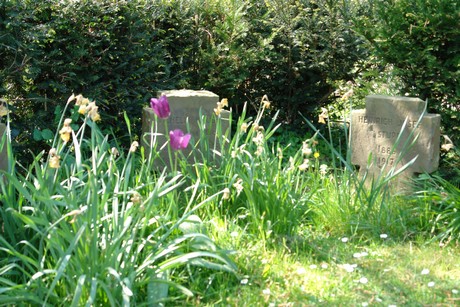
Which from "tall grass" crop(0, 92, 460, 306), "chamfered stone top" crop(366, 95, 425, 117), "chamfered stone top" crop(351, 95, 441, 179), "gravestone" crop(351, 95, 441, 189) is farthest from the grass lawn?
"chamfered stone top" crop(366, 95, 425, 117)

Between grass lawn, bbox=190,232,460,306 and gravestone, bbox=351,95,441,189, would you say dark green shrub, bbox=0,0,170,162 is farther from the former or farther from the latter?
grass lawn, bbox=190,232,460,306

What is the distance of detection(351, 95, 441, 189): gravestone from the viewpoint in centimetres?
513

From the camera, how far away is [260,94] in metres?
7.90

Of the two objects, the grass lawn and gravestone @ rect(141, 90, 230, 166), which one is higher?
gravestone @ rect(141, 90, 230, 166)

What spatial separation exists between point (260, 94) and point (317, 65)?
78 centimetres

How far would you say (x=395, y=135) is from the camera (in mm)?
5293

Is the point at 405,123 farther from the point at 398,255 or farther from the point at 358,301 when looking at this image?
the point at 358,301

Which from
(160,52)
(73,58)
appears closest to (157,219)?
(73,58)

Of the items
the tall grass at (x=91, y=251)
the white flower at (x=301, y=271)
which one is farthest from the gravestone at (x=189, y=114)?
the white flower at (x=301, y=271)

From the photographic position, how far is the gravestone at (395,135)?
5.13m

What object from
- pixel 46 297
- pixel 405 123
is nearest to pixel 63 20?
pixel 405 123

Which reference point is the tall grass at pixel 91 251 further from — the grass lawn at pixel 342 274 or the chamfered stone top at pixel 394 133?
the chamfered stone top at pixel 394 133

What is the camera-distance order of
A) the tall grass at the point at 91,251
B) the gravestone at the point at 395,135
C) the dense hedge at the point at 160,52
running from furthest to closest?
1. the dense hedge at the point at 160,52
2. the gravestone at the point at 395,135
3. the tall grass at the point at 91,251

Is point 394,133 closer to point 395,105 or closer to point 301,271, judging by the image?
point 395,105
